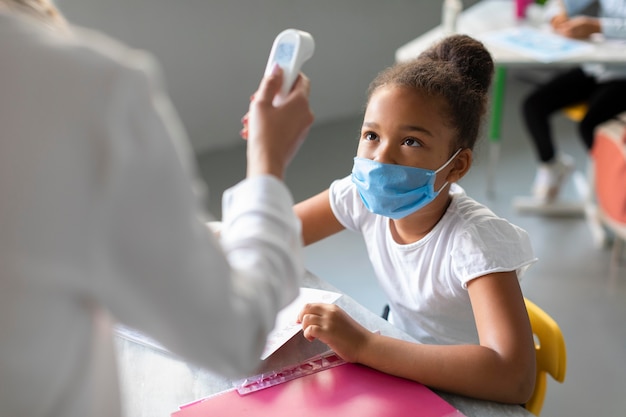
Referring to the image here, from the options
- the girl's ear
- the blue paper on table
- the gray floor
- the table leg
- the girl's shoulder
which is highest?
the girl's ear

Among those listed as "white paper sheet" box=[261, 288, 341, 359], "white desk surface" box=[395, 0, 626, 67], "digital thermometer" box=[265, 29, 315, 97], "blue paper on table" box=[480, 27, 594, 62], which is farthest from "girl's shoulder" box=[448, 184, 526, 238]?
"blue paper on table" box=[480, 27, 594, 62]

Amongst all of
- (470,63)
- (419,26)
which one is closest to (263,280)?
(470,63)

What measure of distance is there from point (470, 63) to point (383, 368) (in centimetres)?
62

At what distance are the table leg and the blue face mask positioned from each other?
1.87 metres

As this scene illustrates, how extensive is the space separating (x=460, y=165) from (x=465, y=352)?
0.44 metres

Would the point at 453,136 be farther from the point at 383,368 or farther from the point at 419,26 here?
the point at 419,26

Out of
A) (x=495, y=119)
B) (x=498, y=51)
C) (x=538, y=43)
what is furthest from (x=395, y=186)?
(x=495, y=119)

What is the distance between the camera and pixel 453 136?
140 cm

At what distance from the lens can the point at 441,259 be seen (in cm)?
136

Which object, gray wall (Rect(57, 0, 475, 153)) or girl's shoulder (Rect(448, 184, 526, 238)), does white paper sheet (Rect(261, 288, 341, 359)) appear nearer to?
girl's shoulder (Rect(448, 184, 526, 238))

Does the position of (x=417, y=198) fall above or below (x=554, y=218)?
above

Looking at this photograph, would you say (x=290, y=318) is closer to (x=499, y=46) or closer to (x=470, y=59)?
(x=470, y=59)

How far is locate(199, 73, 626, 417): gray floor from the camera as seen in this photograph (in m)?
2.38

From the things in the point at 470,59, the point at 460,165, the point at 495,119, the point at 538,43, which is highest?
→ the point at 470,59
